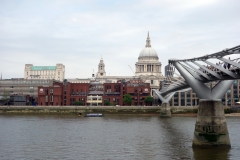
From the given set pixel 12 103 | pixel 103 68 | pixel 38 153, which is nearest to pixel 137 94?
pixel 12 103

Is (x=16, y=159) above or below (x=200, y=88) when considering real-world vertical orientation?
below

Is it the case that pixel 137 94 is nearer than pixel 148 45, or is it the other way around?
pixel 137 94

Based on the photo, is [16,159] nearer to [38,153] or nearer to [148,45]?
[38,153]

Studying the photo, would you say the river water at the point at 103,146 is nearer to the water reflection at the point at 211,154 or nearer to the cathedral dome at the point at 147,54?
the water reflection at the point at 211,154

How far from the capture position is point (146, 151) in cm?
3288

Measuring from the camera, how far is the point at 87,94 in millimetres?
116188

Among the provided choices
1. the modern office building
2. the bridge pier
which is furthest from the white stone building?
the bridge pier

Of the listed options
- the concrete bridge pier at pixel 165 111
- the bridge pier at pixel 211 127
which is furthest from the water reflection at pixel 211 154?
the concrete bridge pier at pixel 165 111

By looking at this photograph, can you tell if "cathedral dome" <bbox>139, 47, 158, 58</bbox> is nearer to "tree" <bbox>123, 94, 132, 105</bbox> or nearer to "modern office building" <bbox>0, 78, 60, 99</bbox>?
"modern office building" <bbox>0, 78, 60, 99</bbox>

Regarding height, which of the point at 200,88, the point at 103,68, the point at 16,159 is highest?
the point at 103,68

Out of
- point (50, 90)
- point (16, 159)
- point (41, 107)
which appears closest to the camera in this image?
point (16, 159)

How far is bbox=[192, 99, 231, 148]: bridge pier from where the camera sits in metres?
33.7

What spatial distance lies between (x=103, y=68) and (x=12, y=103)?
77.1m

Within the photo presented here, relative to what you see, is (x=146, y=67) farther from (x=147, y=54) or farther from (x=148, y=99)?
(x=148, y=99)
